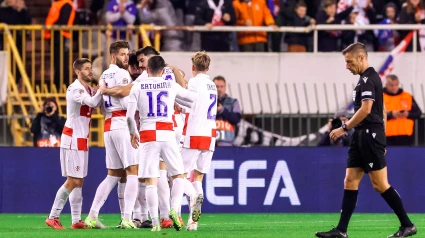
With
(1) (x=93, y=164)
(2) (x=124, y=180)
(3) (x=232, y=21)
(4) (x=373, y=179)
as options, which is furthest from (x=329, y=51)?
(4) (x=373, y=179)

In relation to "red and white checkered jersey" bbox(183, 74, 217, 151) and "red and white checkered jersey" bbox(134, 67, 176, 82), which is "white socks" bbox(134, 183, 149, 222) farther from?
"red and white checkered jersey" bbox(134, 67, 176, 82)

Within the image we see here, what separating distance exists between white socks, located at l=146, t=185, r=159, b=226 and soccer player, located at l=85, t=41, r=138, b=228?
94 cm

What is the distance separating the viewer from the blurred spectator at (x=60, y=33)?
21.9 meters

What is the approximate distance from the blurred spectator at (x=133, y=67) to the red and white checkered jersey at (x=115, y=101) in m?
0.38

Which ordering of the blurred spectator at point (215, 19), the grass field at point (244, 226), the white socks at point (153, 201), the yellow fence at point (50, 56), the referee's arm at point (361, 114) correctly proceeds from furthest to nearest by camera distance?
the blurred spectator at point (215, 19) < the yellow fence at point (50, 56) < the white socks at point (153, 201) < the grass field at point (244, 226) < the referee's arm at point (361, 114)

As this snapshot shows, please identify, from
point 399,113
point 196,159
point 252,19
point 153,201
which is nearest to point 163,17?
point 252,19

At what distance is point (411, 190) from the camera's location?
1966cm

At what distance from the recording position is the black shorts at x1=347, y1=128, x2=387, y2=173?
1300cm

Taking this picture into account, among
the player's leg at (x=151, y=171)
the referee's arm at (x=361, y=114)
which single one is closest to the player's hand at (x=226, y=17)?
the player's leg at (x=151, y=171)

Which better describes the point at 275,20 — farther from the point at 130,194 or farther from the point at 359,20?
the point at 130,194

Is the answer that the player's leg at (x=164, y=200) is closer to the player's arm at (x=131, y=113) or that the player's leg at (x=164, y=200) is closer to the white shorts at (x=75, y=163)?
the player's arm at (x=131, y=113)

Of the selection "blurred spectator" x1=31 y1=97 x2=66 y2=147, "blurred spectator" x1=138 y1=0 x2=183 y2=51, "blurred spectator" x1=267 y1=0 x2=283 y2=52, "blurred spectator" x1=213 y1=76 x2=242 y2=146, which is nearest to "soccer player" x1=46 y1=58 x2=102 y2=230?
"blurred spectator" x1=31 y1=97 x2=66 y2=147

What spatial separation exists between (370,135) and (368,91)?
0.51 metres

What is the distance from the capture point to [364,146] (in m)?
13.0
